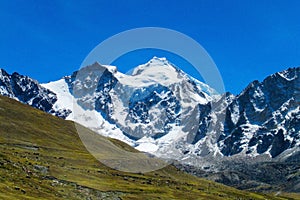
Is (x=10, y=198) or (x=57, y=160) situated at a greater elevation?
(x=57, y=160)

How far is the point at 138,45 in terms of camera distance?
51.2 meters

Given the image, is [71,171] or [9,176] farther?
[71,171]

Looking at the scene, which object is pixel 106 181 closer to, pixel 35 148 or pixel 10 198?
pixel 35 148

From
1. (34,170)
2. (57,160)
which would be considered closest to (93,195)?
(34,170)

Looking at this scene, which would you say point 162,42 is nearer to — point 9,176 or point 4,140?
point 9,176

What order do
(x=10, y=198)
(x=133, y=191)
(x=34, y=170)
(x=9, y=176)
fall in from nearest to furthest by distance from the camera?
(x=10, y=198), (x=9, y=176), (x=34, y=170), (x=133, y=191)

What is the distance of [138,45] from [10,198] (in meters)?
36.5

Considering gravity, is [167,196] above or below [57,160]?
below

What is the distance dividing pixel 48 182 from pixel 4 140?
71.3 m

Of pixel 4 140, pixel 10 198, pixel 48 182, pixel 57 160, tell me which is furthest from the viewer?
pixel 4 140

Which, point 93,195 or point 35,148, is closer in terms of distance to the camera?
point 93,195

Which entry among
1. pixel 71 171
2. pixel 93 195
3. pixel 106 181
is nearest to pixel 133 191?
pixel 106 181

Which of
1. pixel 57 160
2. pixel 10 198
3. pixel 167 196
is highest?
pixel 57 160

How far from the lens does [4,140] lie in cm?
17425
